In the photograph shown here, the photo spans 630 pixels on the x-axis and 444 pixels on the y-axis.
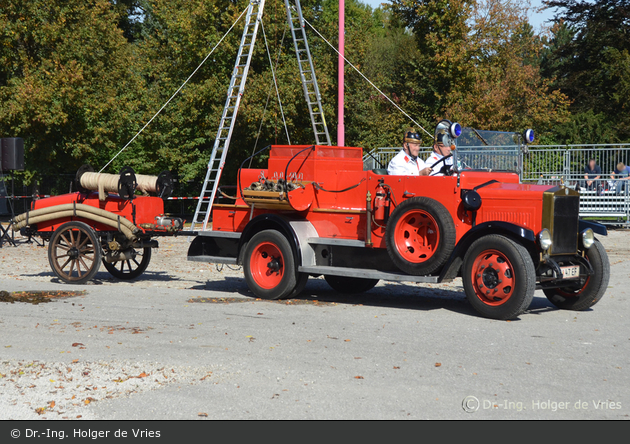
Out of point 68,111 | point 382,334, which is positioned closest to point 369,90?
point 68,111

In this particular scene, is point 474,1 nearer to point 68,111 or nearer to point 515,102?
point 515,102

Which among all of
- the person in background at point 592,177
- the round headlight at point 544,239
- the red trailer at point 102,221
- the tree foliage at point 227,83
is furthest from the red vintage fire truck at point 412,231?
the tree foliage at point 227,83

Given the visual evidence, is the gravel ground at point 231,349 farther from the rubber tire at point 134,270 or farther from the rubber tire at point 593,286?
the rubber tire at point 134,270

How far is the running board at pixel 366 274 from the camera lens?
9.08 metres

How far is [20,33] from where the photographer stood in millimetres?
29438

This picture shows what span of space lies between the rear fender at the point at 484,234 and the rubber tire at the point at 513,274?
11cm

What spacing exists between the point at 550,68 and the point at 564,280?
3836 centimetres

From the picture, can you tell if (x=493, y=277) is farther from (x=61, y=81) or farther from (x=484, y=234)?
(x=61, y=81)

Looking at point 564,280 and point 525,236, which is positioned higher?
point 525,236

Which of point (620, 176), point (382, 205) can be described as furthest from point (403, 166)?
point (620, 176)

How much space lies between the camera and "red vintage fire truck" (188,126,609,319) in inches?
344

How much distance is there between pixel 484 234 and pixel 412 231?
0.92m

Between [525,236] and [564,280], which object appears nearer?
[525,236]

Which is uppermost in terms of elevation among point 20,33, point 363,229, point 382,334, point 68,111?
point 20,33
